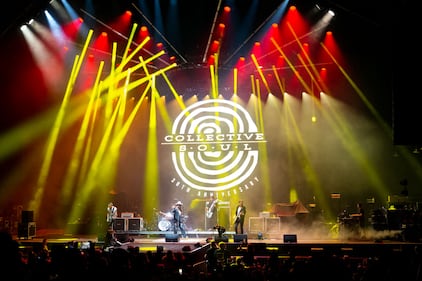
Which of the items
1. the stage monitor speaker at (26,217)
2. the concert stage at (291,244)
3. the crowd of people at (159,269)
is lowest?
the concert stage at (291,244)

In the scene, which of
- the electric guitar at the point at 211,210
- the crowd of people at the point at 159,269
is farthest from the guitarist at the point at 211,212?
the crowd of people at the point at 159,269

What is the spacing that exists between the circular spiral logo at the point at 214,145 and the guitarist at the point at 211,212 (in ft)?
6.15

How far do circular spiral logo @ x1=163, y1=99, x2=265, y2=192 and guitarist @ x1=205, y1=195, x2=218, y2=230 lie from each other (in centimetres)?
188

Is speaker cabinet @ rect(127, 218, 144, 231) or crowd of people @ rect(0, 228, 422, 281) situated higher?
speaker cabinet @ rect(127, 218, 144, 231)

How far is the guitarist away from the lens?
70.4 ft

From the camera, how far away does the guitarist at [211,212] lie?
21.5 meters

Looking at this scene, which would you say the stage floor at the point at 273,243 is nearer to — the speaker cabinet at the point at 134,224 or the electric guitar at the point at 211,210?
the speaker cabinet at the point at 134,224

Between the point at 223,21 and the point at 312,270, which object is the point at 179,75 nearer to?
the point at 223,21

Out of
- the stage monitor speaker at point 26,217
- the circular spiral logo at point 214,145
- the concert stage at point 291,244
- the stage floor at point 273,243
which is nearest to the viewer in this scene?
the concert stage at point 291,244

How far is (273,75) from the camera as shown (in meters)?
24.1

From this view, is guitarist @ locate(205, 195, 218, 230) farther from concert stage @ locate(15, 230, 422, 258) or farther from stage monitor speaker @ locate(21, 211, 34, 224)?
stage monitor speaker @ locate(21, 211, 34, 224)

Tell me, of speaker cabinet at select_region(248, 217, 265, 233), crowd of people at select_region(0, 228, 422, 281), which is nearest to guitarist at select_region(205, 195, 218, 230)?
speaker cabinet at select_region(248, 217, 265, 233)

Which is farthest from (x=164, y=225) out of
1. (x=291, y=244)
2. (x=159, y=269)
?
(x=159, y=269)

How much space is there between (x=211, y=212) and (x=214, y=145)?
3.87 meters
